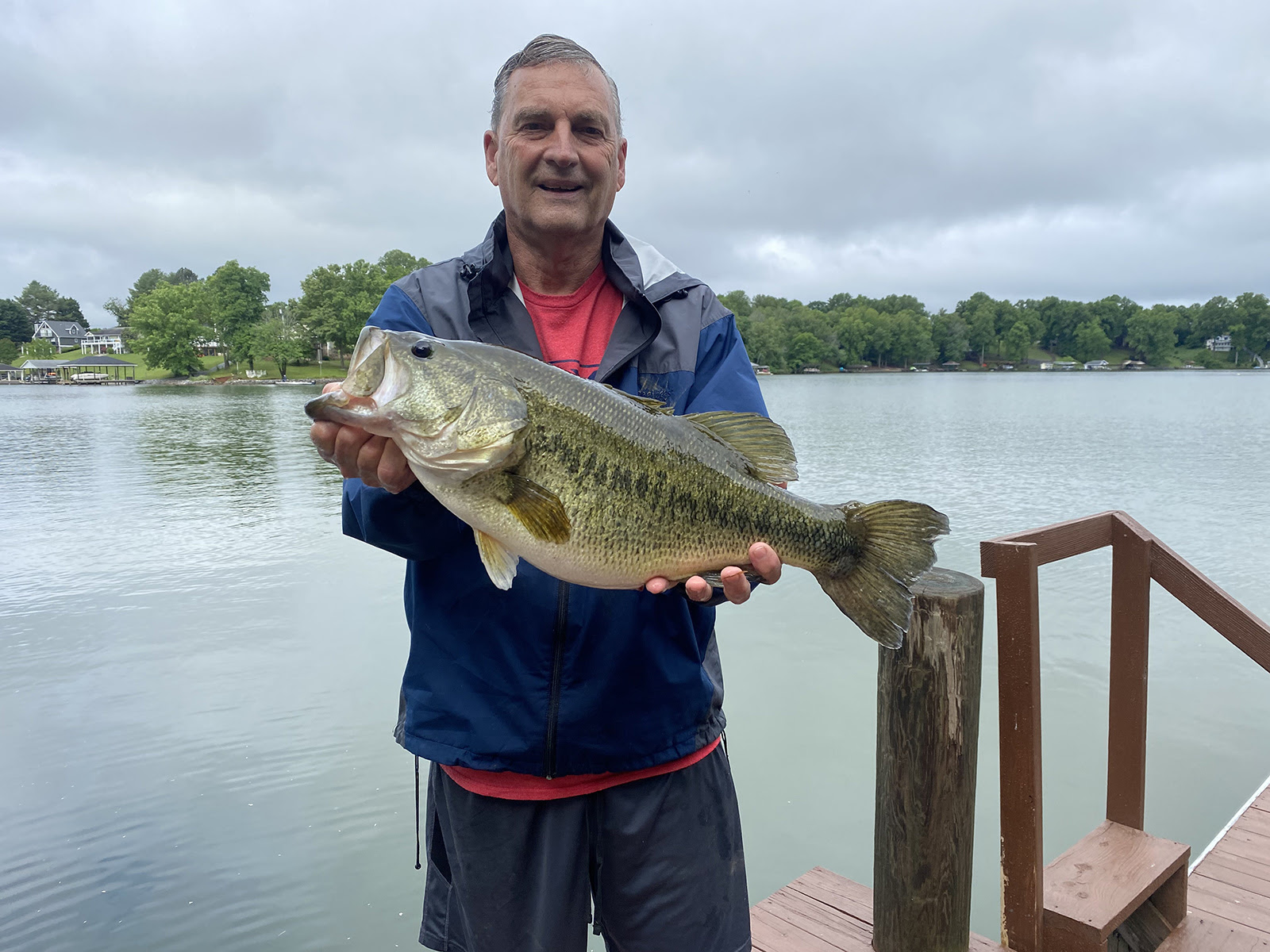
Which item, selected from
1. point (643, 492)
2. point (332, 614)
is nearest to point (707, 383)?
point (643, 492)

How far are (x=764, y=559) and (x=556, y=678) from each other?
71cm

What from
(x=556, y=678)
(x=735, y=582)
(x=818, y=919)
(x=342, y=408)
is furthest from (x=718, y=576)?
(x=818, y=919)

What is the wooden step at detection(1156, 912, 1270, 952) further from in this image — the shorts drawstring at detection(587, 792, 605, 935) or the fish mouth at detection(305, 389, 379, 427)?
the fish mouth at detection(305, 389, 379, 427)

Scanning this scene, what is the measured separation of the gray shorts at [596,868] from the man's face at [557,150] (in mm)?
1775

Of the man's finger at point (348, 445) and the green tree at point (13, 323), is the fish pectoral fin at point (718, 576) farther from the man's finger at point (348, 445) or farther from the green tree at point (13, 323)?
the green tree at point (13, 323)

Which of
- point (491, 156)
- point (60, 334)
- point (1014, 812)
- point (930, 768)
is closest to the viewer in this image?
point (491, 156)

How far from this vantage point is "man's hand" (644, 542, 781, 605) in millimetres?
2283

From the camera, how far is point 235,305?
10088cm

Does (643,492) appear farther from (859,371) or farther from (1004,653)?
(859,371)

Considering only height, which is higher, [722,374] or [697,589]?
[722,374]

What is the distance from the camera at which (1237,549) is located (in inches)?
507

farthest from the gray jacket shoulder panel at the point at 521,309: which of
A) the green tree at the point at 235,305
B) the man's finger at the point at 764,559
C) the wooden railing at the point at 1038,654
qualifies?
the green tree at the point at 235,305

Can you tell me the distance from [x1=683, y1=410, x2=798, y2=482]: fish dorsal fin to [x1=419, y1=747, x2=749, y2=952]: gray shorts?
965 millimetres

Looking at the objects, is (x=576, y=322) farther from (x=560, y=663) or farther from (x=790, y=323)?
(x=790, y=323)
